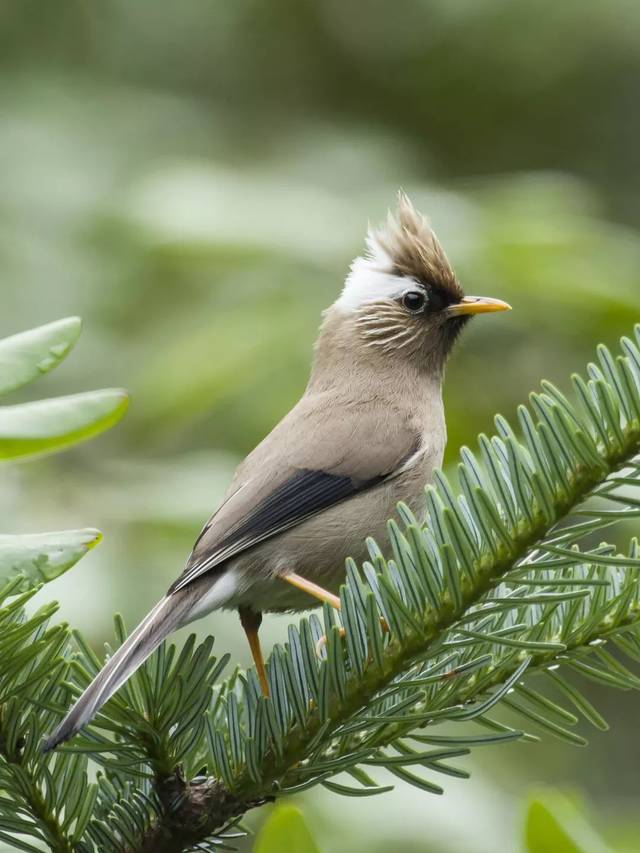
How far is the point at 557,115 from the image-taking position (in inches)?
285

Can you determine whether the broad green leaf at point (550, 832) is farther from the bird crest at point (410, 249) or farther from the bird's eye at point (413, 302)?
the bird's eye at point (413, 302)

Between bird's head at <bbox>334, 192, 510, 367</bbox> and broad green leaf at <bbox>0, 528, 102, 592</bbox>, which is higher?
bird's head at <bbox>334, 192, 510, 367</bbox>

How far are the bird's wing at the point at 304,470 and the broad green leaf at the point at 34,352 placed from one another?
1.28 metres

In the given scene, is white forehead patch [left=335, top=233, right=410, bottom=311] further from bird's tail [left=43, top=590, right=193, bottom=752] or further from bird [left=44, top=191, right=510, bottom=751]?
bird's tail [left=43, top=590, right=193, bottom=752]

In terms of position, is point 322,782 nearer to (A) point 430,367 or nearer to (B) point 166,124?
(A) point 430,367

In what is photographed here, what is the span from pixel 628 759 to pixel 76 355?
3.73 metres

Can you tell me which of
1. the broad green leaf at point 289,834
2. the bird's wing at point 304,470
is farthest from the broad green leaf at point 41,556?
the bird's wing at point 304,470

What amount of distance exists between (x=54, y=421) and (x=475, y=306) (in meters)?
2.96

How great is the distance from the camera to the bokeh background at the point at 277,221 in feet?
14.0

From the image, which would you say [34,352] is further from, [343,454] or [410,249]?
[410,249]

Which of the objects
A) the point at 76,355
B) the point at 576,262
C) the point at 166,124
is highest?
the point at 166,124

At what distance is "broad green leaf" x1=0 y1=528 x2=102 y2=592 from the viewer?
6.15 feet

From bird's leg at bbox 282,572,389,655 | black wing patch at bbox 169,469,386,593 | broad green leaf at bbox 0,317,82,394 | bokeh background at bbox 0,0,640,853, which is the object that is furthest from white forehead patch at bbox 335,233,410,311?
broad green leaf at bbox 0,317,82,394

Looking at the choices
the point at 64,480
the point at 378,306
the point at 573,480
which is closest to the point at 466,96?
the point at 378,306
